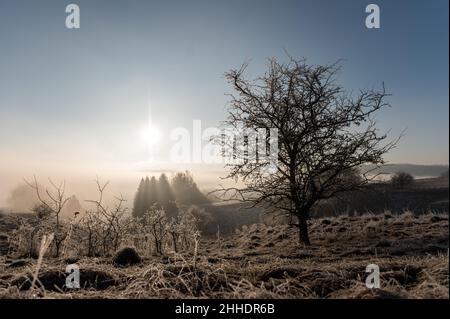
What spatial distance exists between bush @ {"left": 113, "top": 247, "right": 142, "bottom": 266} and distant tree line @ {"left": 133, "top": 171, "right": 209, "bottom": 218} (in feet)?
143

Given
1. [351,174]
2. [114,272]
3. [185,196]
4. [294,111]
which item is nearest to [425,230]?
[351,174]

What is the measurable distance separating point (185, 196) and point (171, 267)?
189 feet

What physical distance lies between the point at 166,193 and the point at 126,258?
5207cm

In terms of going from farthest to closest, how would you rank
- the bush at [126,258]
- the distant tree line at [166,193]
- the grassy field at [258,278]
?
the distant tree line at [166,193] → the bush at [126,258] → the grassy field at [258,278]

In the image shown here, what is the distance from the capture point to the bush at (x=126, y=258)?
8352 millimetres

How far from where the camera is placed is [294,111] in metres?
12.5

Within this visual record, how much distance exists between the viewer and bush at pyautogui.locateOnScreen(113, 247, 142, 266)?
8.35 metres

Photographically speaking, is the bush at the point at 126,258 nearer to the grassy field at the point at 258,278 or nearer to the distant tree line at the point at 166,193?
the grassy field at the point at 258,278

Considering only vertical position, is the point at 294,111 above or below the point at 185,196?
above

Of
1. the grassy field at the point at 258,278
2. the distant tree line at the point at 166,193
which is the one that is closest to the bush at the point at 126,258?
the grassy field at the point at 258,278

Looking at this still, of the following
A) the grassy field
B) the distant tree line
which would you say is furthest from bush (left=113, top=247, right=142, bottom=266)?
the distant tree line

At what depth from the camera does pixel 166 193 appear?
6012cm

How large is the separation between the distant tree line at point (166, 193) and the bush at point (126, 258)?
43550 mm
